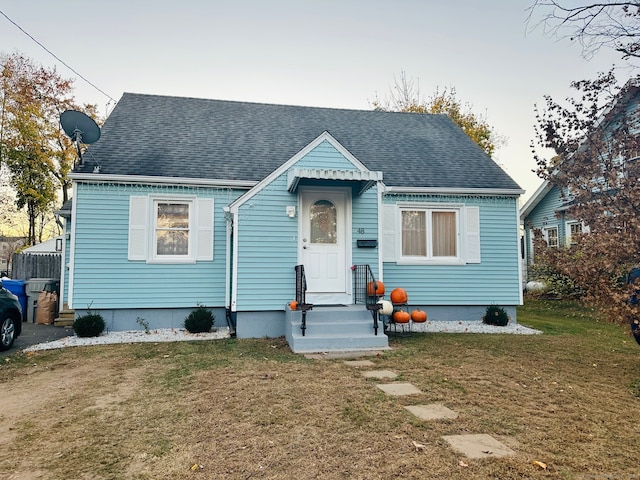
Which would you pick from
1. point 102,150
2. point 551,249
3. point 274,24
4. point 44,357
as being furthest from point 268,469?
point 274,24

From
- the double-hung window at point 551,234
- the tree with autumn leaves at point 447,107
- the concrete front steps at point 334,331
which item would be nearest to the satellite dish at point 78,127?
the concrete front steps at point 334,331

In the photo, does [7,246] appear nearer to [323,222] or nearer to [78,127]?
[78,127]

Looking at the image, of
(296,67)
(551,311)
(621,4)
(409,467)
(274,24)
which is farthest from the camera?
(296,67)

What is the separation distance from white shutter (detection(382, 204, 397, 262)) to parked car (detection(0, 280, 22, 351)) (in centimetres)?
736

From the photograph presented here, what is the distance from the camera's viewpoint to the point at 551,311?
42.8ft

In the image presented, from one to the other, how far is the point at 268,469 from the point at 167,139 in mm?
9082

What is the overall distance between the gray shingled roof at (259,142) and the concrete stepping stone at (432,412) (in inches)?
257

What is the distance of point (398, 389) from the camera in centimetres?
466

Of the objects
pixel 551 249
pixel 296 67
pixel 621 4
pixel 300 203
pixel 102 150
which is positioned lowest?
pixel 551 249

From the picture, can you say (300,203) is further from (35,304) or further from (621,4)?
(35,304)

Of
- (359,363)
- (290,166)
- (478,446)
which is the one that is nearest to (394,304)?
(359,363)

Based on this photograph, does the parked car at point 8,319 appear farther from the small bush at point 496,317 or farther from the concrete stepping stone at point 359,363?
the small bush at point 496,317

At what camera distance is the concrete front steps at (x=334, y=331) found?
22.7ft

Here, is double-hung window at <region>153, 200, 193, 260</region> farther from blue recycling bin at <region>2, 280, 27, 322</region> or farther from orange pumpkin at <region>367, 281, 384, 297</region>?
blue recycling bin at <region>2, 280, 27, 322</region>
